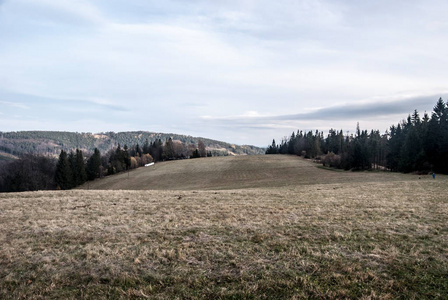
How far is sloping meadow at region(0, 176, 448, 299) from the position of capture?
5508mm

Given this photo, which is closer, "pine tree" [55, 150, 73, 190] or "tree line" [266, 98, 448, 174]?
"tree line" [266, 98, 448, 174]

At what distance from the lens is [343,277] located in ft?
19.0

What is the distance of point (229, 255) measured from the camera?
24.2 ft

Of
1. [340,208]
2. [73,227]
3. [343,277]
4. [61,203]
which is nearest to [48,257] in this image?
[73,227]

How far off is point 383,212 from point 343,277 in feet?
29.2

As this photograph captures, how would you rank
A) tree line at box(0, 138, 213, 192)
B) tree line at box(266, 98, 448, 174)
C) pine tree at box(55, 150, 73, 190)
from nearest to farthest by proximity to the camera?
tree line at box(266, 98, 448, 174) < tree line at box(0, 138, 213, 192) < pine tree at box(55, 150, 73, 190)

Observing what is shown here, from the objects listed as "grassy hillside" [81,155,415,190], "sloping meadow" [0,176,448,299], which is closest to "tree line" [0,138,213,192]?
"grassy hillside" [81,155,415,190]

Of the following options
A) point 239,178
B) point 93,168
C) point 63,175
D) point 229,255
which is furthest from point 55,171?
point 229,255

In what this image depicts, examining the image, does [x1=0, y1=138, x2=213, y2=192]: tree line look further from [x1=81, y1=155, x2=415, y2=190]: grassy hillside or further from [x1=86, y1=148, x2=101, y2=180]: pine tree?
[x1=81, y1=155, x2=415, y2=190]: grassy hillside

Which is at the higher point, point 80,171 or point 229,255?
point 229,255

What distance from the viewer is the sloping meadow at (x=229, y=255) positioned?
18.1 ft

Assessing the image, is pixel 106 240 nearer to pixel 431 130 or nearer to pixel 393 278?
pixel 393 278

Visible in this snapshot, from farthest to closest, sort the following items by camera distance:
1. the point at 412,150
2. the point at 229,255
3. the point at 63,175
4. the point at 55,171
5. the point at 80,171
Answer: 1. the point at 80,171
2. the point at 55,171
3. the point at 63,175
4. the point at 412,150
5. the point at 229,255

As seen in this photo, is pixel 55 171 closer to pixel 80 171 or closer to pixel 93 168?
pixel 80 171
